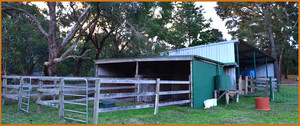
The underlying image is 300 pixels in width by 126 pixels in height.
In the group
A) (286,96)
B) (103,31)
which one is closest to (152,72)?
(103,31)

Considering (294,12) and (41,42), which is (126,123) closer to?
(41,42)

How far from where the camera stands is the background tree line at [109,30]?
12680 mm

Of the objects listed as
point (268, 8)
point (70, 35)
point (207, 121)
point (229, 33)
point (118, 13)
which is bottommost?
point (207, 121)

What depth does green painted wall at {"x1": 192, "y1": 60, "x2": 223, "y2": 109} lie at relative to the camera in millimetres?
8133

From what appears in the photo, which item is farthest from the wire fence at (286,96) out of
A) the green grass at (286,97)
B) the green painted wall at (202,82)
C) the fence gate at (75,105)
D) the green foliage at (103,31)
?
the fence gate at (75,105)

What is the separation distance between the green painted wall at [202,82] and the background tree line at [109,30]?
5.29 m

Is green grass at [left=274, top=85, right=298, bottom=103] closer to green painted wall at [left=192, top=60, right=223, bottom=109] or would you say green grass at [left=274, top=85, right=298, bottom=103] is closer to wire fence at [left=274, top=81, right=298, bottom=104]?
wire fence at [left=274, top=81, right=298, bottom=104]

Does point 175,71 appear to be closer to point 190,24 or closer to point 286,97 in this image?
point 286,97

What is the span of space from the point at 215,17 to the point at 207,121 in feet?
96.6

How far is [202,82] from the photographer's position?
8656mm

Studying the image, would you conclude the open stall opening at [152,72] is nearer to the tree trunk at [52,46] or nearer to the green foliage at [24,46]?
the tree trunk at [52,46]

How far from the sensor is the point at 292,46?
31906 mm

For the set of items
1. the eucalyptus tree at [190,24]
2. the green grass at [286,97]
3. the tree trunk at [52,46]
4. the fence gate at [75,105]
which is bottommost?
the green grass at [286,97]

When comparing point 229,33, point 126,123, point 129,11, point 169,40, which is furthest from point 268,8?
point 126,123
